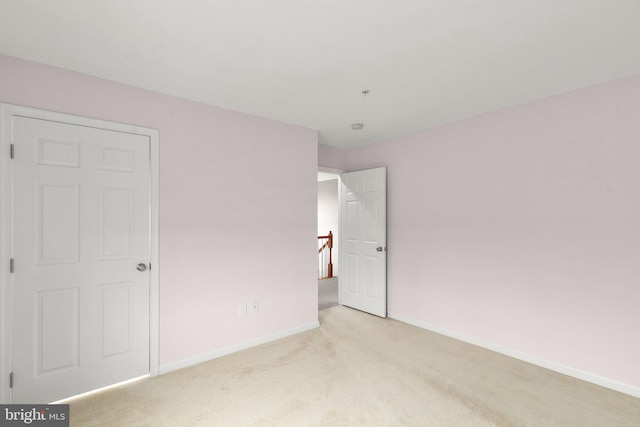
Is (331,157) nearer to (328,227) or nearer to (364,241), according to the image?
(364,241)

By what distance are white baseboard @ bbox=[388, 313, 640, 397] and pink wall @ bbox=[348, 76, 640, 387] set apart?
35mm

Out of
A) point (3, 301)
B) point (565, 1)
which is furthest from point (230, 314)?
point (565, 1)

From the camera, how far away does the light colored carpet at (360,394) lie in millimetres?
2051

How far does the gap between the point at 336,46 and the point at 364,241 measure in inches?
112

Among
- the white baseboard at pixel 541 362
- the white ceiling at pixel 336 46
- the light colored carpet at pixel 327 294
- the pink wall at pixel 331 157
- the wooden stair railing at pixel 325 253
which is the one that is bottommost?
the light colored carpet at pixel 327 294

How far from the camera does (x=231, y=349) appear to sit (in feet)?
10.1

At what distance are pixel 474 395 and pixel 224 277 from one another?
234 centimetres

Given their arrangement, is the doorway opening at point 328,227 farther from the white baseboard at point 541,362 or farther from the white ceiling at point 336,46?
the white ceiling at point 336,46

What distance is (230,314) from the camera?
10.1ft

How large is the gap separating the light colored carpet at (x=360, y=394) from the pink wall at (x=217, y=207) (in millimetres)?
420

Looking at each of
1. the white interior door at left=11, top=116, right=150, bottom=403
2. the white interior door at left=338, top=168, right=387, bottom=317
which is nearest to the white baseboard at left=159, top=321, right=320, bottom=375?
the white interior door at left=11, top=116, right=150, bottom=403

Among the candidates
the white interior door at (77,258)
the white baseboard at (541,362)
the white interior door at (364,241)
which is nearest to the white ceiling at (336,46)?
the white interior door at (77,258)

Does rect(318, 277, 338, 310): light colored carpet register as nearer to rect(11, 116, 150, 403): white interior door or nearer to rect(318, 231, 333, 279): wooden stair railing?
rect(318, 231, 333, 279): wooden stair railing

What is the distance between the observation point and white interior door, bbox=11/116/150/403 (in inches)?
84.5
